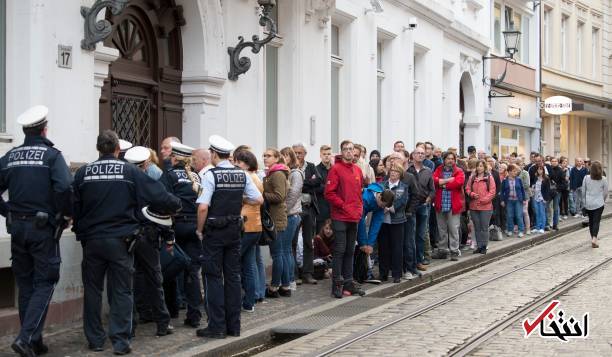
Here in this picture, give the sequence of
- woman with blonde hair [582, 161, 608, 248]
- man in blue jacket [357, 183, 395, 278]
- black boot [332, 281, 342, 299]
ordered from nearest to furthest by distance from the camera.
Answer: black boot [332, 281, 342, 299] < man in blue jacket [357, 183, 395, 278] < woman with blonde hair [582, 161, 608, 248]

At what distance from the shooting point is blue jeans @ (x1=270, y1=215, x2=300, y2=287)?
1285 cm

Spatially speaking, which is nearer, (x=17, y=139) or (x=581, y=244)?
(x=17, y=139)

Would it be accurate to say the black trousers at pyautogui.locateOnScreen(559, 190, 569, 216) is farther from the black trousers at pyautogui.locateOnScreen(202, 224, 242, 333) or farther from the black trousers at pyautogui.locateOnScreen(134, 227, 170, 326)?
the black trousers at pyautogui.locateOnScreen(134, 227, 170, 326)

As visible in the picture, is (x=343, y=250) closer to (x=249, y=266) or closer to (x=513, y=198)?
(x=249, y=266)

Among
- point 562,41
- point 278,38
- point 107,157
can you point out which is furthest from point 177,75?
point 562,41

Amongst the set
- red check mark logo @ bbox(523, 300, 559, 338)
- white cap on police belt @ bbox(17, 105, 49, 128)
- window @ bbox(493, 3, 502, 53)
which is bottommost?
red check mark logo @ bbox(523, 300, 559, 338)

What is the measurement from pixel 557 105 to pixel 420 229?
2104 centimetres

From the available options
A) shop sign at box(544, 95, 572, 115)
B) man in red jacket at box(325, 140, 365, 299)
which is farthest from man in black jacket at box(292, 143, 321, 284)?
shop sign at box(544, 95, 572, 115)

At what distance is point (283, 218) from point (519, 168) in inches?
460

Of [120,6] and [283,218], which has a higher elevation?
[120,6]

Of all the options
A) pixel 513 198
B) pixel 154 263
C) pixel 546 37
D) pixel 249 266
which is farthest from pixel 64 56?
pixel 546 37

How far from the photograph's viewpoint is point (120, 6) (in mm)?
11297

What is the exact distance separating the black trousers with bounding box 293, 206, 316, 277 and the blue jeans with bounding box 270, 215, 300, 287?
80 cm

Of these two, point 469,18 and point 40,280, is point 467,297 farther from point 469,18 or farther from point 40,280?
point 469,18
